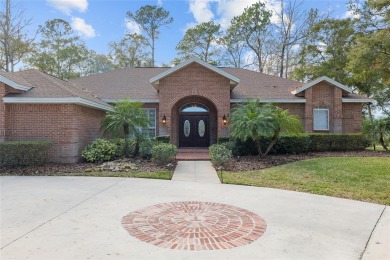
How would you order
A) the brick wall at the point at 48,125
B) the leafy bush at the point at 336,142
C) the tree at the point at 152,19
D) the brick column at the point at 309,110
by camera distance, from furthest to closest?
the tree at the point at 152,19, the brick column at the point at 309,110, the leafy bush at the point at 336,142, the brick wall at the point at 48,125

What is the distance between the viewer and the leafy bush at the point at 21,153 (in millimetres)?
10398

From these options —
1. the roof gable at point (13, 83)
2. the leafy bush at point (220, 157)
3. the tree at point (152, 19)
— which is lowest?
the leafy bush at point (220, 157)

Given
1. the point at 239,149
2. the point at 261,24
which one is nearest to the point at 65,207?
the point at 239,149

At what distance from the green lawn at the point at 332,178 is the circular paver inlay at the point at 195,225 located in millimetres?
3087

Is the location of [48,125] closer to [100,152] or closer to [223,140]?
[100,152]

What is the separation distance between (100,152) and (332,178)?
356 inches

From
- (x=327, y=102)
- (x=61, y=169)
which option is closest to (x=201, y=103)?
(x=327, y=102)

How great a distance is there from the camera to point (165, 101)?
15.7 meters

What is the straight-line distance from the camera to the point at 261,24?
3114cm

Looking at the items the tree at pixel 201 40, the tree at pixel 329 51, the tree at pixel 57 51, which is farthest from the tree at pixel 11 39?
the tree at pixel 329 51

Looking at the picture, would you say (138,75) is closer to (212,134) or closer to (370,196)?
(212,134)

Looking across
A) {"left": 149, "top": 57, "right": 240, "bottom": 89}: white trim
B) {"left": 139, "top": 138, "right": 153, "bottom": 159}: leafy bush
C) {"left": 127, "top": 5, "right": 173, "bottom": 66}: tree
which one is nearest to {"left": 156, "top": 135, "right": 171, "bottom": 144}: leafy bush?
{"left": 139, "top": 138, "right": 153, "bottom": 159}: leafy bush

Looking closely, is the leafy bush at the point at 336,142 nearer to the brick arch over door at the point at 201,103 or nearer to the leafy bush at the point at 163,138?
the brick arch over door at the point at 201,103

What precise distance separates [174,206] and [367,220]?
3850mm
